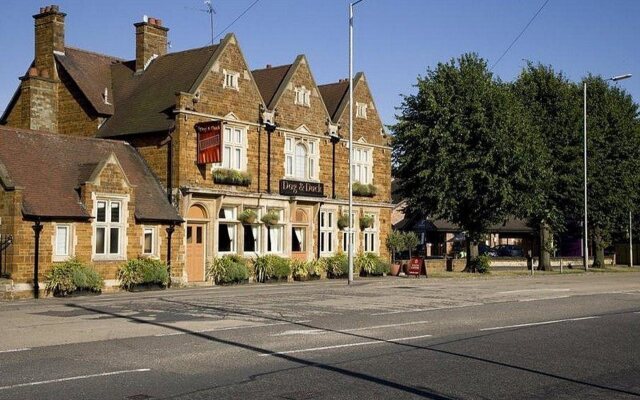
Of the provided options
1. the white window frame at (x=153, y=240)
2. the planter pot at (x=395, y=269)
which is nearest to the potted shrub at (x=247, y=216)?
the white window frame at (x=153, y=240)

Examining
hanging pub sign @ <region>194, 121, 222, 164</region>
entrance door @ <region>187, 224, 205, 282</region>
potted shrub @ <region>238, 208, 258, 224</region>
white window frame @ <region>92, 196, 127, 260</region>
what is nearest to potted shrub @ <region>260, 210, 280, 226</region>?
potted shrub @ <region>238, 208, 258, 224</region>

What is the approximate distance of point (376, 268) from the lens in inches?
1693

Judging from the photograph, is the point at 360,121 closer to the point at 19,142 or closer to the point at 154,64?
the point at 154,64

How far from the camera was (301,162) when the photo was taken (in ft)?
132

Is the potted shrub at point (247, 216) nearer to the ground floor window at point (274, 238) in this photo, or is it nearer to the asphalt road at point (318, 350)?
the ground floor window at point (274, 238)

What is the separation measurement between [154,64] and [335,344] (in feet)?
91.6

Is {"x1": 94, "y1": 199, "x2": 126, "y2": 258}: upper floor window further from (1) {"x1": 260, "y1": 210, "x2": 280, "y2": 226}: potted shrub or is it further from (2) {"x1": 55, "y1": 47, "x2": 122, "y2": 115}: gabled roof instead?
(1) {"x1": 260, "y1": 210, "x2": 280, "y2": 226}: potted shrub

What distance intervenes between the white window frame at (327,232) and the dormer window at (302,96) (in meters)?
5.49

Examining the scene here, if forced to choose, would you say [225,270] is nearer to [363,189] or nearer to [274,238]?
[274,238]

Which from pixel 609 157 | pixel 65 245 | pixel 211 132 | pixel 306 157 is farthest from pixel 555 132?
pixel 65 245

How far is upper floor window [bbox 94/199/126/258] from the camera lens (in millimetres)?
30312

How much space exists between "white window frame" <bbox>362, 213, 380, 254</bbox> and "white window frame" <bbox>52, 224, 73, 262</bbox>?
18583 millimetres

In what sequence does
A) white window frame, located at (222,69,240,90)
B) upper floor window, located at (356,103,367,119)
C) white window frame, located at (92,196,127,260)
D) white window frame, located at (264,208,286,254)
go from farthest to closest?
upper floor window, located at (356,103,367,119) < white window frame, located at (264,208,286,254) < white window frame, located at (222,69,240,90) < white window frame, located at (92,196,127,260)

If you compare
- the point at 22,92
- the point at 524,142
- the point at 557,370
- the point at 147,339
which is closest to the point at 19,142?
the point at 22,92
